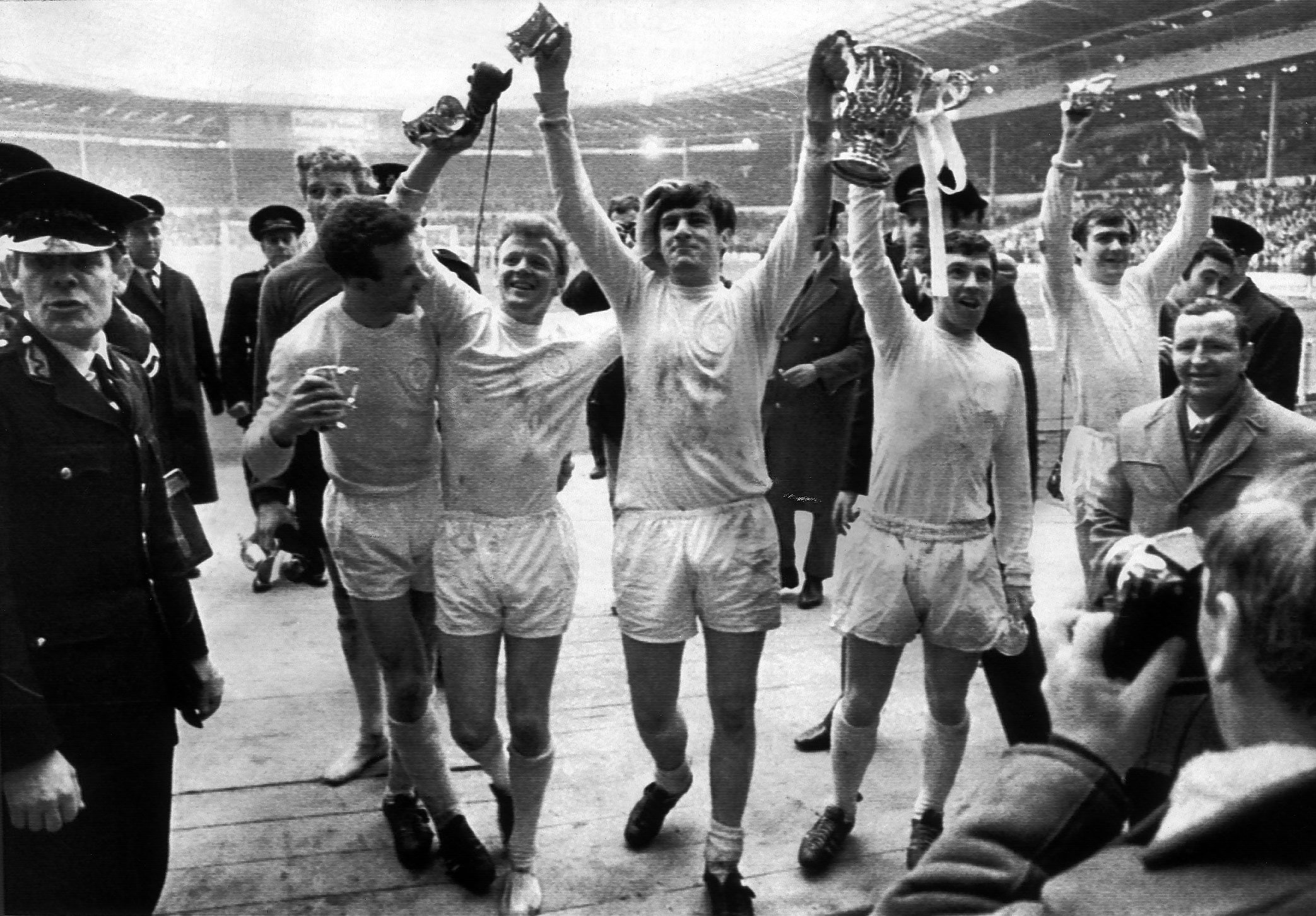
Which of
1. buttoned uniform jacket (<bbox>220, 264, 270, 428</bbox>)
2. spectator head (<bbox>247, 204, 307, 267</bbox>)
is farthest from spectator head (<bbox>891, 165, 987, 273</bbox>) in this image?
buttoned uniform jacket (<bbox>220, 264, 270, 428</bbox>)

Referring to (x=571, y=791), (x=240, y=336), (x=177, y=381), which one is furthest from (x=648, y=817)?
(x=240, y=336)

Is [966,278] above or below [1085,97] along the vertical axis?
below

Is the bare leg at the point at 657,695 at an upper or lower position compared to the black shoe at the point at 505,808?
upper

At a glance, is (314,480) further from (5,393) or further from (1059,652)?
(1059,652)

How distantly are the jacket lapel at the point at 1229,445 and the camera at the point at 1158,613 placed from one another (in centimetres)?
57

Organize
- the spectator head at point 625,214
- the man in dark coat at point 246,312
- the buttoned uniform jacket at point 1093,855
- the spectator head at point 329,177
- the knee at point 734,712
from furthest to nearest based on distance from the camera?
the man in dark coat at point 246,312 → the spectator head at point 625,214 → the spectator head at point 329,177 → the knee at point 734,712 → the buttoned uniform jacket at point 1093,855

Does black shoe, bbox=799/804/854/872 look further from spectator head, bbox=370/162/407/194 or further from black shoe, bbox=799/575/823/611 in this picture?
spectator head, bbox=370/162/407/194

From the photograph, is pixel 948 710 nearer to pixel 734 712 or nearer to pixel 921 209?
pixel 734 712

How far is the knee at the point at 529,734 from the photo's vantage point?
204cm

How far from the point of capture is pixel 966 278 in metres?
1.97

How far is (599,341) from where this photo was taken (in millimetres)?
2104

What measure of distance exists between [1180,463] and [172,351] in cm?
218

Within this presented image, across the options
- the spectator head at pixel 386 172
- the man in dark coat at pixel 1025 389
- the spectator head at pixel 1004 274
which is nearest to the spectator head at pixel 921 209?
the man in dark coat at pixel 1025 389

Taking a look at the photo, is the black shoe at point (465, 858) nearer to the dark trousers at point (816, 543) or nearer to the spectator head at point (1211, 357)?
the spectator head at point (1211, 357)
